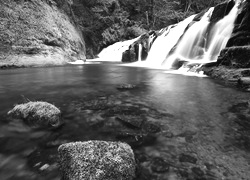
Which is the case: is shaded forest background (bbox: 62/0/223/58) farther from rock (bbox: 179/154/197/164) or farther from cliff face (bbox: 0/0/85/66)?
rock (bbox: 179/154/197/164)

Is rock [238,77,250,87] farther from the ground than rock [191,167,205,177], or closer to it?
farther from the ground

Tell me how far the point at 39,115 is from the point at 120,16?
3938 centimetres

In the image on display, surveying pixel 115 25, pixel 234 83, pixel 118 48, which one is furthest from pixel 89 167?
pixel 115 25

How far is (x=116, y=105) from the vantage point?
5480 mm

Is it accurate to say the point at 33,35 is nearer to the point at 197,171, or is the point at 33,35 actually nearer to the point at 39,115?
the point at 39,115

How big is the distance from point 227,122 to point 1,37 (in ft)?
65.2

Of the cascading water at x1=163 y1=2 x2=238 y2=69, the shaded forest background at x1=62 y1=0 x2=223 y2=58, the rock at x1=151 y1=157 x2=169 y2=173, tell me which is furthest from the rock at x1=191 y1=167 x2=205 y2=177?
the shaded forest background at x1=62 y1=0 x2=223 y2=58

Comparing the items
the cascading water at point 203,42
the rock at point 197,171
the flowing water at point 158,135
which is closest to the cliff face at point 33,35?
the flowing water at point 158,135

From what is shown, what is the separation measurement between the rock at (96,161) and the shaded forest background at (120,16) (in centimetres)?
3154

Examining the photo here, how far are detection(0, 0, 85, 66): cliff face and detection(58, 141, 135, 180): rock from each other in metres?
17.1

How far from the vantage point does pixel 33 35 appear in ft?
62.0

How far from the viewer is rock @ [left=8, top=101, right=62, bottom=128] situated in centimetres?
386

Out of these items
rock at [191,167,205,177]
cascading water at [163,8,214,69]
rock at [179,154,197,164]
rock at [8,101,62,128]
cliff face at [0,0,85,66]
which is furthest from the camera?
cliff face at [0,0,85,66]

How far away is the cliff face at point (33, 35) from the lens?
54.8ft
